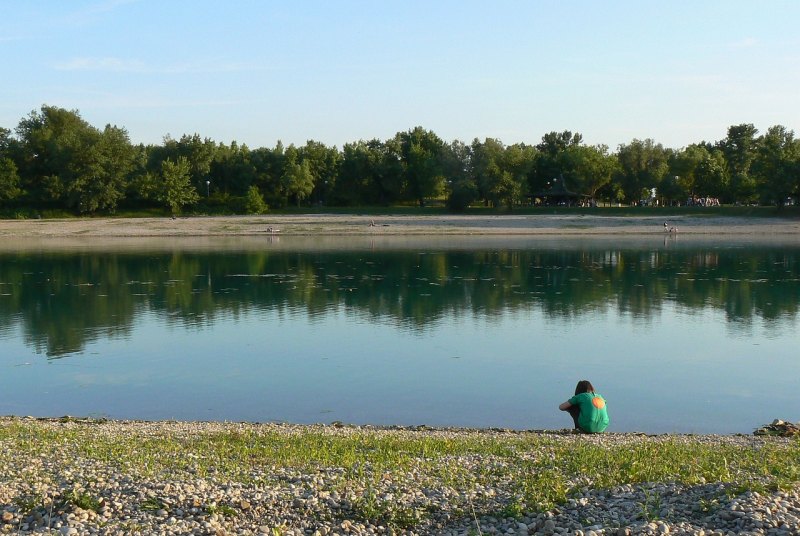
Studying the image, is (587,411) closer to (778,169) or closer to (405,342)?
(405,342)

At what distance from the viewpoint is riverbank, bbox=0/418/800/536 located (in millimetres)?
8422

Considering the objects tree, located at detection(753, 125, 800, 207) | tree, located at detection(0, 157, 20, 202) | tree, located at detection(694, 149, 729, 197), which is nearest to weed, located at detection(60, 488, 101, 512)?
tree, located at detection(753, 125, 800, 207)

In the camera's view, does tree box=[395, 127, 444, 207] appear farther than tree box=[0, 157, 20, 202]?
Yes

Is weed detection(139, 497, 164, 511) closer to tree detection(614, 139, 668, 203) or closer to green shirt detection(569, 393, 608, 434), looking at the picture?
green shirt detection(569, 393, 608, 434)

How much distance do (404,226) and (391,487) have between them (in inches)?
3194

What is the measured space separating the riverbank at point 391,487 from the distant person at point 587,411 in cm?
228

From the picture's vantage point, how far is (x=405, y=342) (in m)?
25.9

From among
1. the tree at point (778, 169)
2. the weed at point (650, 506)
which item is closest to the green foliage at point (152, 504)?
the weed at point (650, 506)

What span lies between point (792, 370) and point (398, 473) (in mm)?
15711

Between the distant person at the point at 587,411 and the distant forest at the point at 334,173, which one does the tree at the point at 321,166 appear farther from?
the distant person at the point at 587,411

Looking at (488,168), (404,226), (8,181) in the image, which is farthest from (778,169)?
(8,181)

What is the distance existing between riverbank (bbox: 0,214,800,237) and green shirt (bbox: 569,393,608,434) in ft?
229

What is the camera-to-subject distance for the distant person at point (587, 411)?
1478 centimetres

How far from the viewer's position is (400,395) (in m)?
19.3
